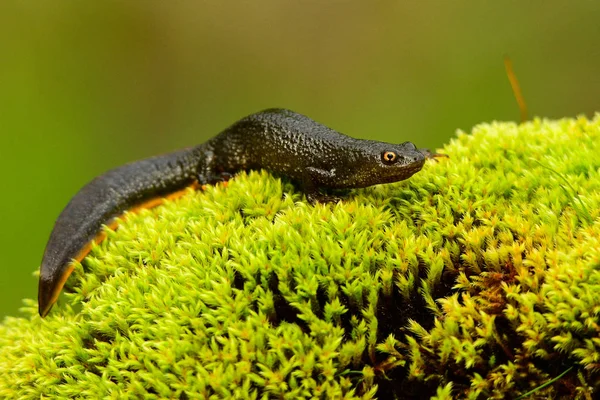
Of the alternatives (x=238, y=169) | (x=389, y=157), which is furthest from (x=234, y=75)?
(x=389, y=157)

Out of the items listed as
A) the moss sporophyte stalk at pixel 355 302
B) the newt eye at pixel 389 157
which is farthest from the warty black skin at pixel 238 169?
the moss sporophyte stalk at pixel 355 302

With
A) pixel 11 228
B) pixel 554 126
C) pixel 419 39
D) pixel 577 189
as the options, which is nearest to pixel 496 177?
pixel 577 189

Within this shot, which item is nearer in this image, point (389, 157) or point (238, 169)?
point (389, 157)

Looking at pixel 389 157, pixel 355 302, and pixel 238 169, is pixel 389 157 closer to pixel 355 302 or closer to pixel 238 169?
pixel 355 302

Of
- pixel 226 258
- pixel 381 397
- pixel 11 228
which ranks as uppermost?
pixel 11 228

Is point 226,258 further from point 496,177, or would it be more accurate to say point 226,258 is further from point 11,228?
point 11,228

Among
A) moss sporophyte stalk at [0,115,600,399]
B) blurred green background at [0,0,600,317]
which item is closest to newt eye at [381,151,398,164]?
moss sporophyte stalk at [0,115,600,399]
